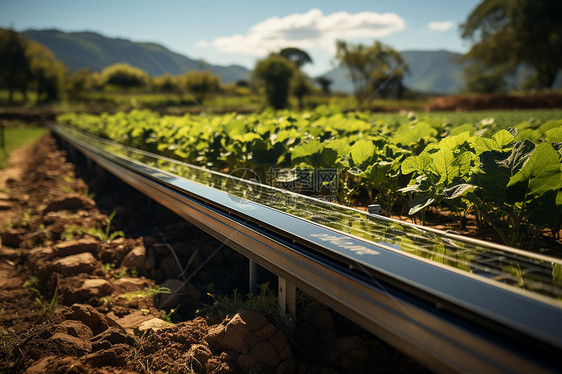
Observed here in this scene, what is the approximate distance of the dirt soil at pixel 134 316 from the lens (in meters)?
1.55

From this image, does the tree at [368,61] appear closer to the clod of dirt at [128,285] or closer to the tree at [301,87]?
the tree at [301,87]

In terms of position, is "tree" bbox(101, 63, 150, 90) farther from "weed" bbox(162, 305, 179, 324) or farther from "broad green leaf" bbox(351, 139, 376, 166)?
"broad green leaf" bbox(351, 139, 376, 166)

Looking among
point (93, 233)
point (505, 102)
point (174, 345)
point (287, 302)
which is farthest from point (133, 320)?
point (505, 102)

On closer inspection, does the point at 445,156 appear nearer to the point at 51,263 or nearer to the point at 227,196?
the point at 227,196

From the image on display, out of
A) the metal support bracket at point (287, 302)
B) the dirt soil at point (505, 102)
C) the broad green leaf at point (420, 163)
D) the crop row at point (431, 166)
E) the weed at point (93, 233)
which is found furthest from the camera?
the dirt soil at point (505, 102)

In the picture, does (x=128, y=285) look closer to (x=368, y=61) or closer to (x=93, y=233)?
(x=93, y=233)

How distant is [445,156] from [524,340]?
1047 mm

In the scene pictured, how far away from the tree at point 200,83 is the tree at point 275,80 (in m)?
17.4

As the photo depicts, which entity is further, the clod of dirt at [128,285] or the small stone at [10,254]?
the small stone at [10,254]

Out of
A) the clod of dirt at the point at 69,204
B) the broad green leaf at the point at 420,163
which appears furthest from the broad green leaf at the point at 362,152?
the clod of dirt at the point at 69,204

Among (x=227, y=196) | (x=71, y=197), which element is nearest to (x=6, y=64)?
(x=71, y=197)

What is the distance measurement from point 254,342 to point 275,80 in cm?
4436

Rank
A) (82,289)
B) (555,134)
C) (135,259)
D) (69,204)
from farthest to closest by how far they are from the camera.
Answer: (69,204)
(135,259)
(82,289)
(555,134)

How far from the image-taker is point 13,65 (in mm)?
49375
